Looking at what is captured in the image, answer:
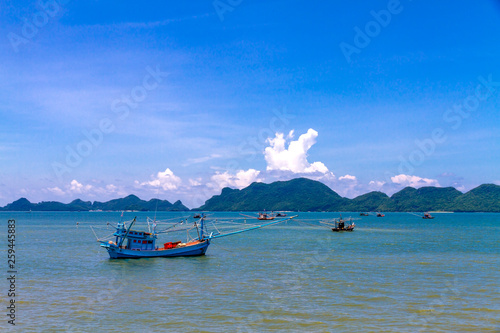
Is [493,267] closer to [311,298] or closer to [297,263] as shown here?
[297,263]

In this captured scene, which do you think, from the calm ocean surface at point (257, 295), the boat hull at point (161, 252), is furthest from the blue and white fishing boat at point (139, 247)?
the calm ocean surface at point (257, 295)

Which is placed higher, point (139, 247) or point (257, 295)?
point (139, 247)

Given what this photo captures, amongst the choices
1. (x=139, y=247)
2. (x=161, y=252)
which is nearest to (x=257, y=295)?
(x=161, y=252)

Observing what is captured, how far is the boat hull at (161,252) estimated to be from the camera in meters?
50.1

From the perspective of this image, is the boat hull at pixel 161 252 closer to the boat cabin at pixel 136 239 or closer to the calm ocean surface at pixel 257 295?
the boat cabin at pixel 136 239

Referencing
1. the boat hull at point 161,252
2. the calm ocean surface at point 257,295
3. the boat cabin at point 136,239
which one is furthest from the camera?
the boat cabin at point 136,239

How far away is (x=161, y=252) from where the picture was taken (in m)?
51.2

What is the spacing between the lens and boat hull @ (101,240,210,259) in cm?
5012

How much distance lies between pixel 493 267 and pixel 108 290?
3852 centimetres

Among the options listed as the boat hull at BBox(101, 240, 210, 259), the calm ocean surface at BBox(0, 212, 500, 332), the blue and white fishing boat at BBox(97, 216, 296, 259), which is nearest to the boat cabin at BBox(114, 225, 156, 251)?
the blue and white fishing boat at BBox(97, 216, 296, 259)

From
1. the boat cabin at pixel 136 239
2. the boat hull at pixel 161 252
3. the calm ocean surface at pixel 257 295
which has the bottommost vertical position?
the calm ocean surface at pixel 257 295

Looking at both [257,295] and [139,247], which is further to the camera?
[139,247]

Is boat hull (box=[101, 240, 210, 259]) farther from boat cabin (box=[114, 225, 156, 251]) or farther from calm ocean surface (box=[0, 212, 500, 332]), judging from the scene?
calm ocean surface (box=[0, 212, 500, 332])

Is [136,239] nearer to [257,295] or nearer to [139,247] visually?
[139,247]
